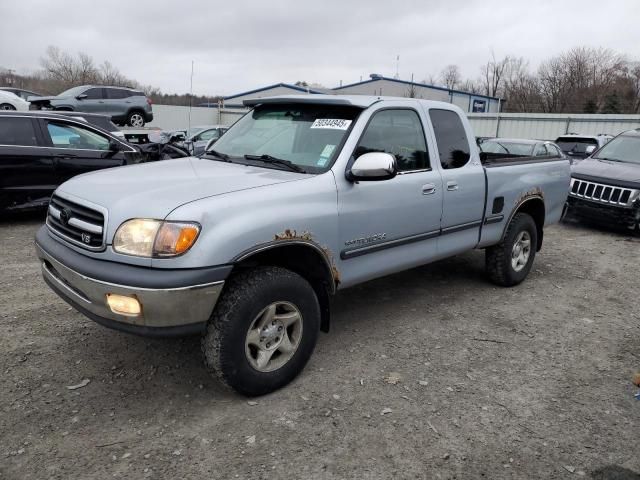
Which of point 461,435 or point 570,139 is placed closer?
point 461,435

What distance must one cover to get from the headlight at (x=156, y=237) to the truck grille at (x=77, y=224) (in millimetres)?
191

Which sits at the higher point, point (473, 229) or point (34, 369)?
point (473, 229)

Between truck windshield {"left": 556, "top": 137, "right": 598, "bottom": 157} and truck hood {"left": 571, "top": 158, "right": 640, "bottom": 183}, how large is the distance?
3.90 m

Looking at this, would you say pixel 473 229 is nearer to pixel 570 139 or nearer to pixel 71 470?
pixel 71 470

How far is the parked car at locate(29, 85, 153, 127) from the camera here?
18.2m

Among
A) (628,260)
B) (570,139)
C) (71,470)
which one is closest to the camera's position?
(71,470)

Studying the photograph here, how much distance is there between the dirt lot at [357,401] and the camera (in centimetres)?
265

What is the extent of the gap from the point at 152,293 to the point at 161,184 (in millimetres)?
804

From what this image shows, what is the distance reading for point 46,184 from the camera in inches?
295

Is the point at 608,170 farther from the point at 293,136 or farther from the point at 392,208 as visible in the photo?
the point at 293,136

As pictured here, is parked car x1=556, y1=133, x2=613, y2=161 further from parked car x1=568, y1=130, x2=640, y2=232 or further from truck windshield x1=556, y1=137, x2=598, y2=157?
parked car x1=568, y1=130, x2=640, y2=232

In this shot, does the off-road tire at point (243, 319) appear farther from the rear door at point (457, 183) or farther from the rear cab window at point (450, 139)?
the rear cab window at point (450, 139)

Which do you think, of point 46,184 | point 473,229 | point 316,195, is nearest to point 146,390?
point 316,195

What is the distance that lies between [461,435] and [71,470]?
6.77ft
